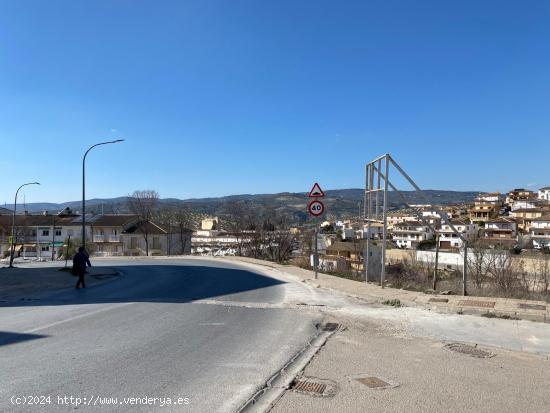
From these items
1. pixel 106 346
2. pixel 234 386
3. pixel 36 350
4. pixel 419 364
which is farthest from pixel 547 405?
pixel 36 350

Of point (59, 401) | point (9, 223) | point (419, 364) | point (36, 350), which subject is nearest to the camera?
point (59, 401)

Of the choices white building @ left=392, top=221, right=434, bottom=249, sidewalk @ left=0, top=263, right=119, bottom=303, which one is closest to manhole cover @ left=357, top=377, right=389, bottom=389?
sidewalk @ left=0, top=263, right=119, bottom=303

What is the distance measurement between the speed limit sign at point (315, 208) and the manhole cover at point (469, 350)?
9.51 meters

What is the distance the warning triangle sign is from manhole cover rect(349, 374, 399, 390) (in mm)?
11276

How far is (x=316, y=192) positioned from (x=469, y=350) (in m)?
10.2

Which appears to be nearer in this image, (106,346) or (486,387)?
(486,387)

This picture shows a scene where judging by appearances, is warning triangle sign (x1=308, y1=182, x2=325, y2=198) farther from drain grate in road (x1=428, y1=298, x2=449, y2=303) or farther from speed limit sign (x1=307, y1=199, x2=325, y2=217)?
drain grate in road (x1=428, y1=298, x2=449, y2=303)

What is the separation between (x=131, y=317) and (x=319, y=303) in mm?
4707

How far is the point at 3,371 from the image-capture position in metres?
6.08

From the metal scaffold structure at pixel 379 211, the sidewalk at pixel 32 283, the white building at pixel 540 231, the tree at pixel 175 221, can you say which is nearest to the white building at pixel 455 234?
the metal scaffold structure at pixel 379 211

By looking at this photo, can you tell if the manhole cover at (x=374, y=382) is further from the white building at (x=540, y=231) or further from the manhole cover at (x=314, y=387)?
the white building at (x=540, y=231)

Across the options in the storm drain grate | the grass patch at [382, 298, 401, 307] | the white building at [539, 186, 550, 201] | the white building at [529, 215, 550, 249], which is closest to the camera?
the storm drain grate

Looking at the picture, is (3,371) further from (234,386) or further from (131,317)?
(131,317)

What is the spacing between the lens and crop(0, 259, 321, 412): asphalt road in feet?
17.4
